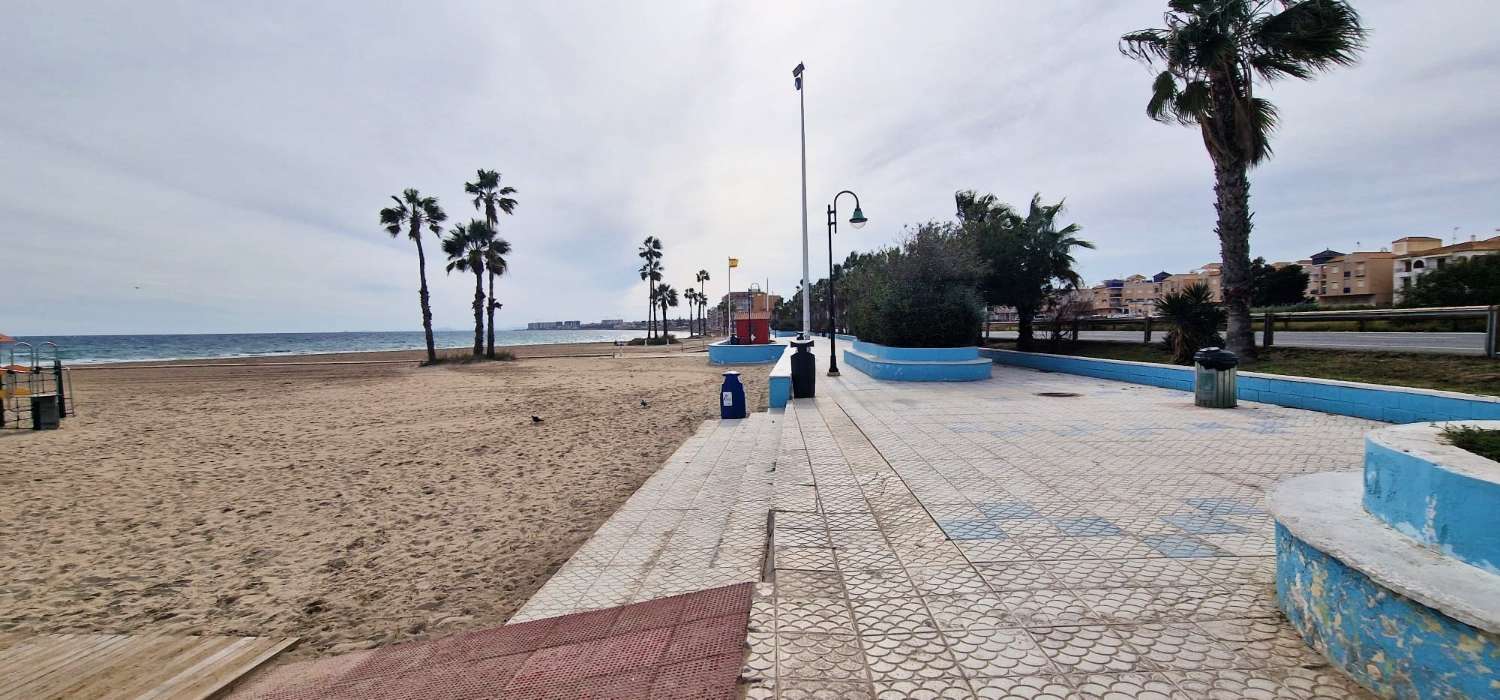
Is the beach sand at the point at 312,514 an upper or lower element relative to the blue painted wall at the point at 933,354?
lower

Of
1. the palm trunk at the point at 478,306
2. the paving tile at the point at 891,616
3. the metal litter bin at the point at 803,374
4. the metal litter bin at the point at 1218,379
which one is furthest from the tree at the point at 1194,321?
the palm trunk at the point at 478,306

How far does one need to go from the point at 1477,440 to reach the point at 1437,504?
73 centimetres

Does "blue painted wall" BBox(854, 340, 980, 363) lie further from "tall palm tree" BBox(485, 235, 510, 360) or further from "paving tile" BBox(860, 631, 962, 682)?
"tall palm tree" BBox(485, 235, 510, 360)

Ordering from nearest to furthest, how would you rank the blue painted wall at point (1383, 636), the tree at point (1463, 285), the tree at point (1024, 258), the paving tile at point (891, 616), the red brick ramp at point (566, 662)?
1. the blue painted wall at point (1383, 636)
2. the red brick ramp at point (566, 662)
3. the paving tile at point (891, 616)
4. the tree at point (1024, 258)
5. the tree at point (1463, 285)

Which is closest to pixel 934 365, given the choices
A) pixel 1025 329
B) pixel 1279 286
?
pixel 1025 329

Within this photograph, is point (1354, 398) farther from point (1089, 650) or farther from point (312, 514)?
point (312, 514)

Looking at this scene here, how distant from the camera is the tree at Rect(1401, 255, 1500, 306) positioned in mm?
26547

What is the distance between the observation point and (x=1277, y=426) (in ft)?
25.5

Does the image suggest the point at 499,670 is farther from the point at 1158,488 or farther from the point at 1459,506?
the point at 1158,488

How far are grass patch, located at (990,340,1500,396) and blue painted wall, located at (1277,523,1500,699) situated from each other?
30.5 ft

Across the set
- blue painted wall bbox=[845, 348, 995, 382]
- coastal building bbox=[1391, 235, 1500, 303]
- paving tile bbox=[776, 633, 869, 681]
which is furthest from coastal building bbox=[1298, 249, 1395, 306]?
paving tile bbox=[776, 633, 869, 681]

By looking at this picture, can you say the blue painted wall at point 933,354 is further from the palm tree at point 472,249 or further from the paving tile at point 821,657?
the palm tree at point 472,249

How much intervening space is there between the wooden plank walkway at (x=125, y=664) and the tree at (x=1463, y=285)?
39387 millimetres

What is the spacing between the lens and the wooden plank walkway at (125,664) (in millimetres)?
3252
